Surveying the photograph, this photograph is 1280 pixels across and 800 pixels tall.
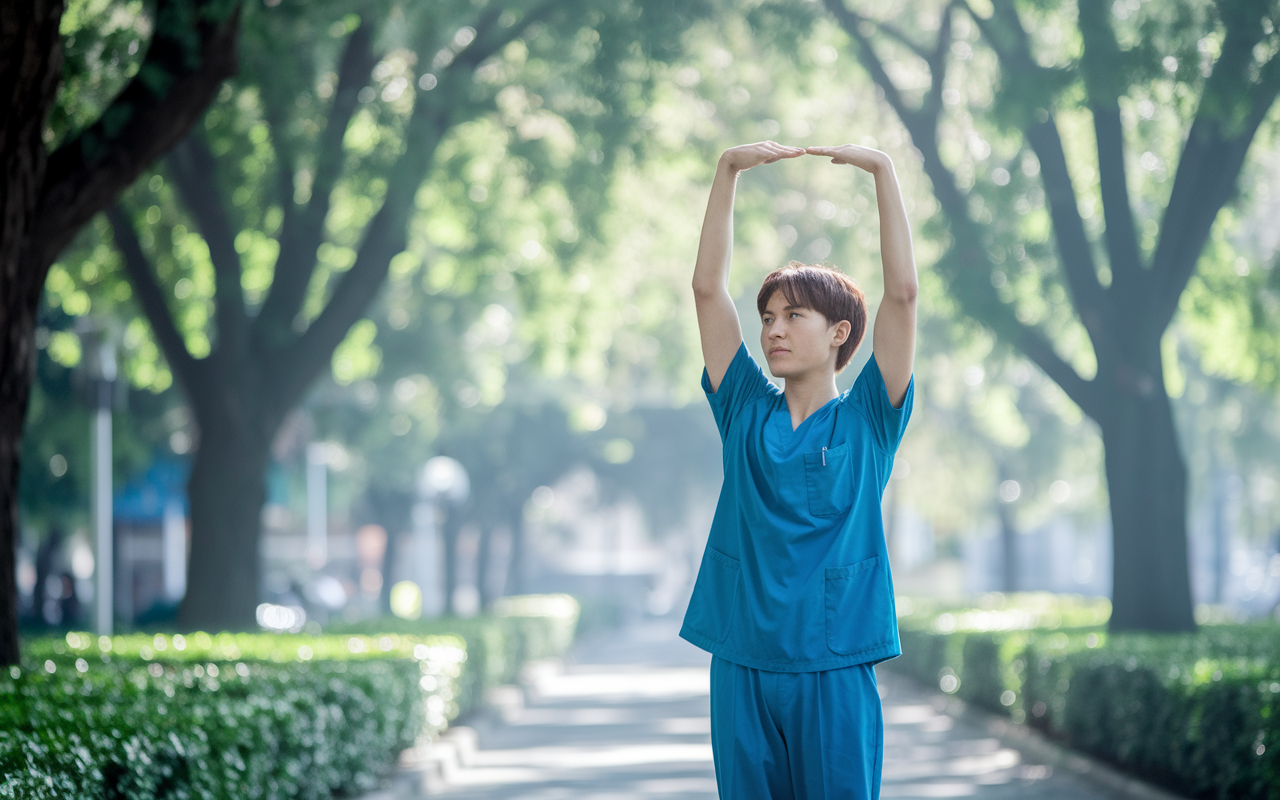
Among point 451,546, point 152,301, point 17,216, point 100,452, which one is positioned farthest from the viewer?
point 451,546

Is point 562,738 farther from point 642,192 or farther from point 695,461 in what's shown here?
point 695,461

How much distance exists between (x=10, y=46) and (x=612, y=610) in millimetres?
35708

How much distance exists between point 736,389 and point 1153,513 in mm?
11347

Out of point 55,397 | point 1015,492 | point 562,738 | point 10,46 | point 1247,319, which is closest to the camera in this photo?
point 10,46

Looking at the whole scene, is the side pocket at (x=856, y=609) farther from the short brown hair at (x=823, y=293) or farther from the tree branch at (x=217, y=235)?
the tree branch at (x=217, y=235)

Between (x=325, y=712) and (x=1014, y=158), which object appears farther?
(x=1014, y=158)

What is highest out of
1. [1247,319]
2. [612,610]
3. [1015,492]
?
[1247,319]

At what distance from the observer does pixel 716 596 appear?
121 inches

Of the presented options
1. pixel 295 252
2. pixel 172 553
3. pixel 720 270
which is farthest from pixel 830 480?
pixel 172 553

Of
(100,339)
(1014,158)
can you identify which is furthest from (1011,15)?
(100,339)

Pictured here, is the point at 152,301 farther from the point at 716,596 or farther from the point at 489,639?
the point at 716,596

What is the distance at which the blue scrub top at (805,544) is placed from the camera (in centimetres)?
295

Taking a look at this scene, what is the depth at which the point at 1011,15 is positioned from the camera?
12.9 meters

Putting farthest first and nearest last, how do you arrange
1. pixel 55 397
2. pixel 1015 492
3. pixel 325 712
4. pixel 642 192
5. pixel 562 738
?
pixel 1015 492 → pixel 55 397 → pixel 642 192 → pixel 562 738 → pixel 325 712
